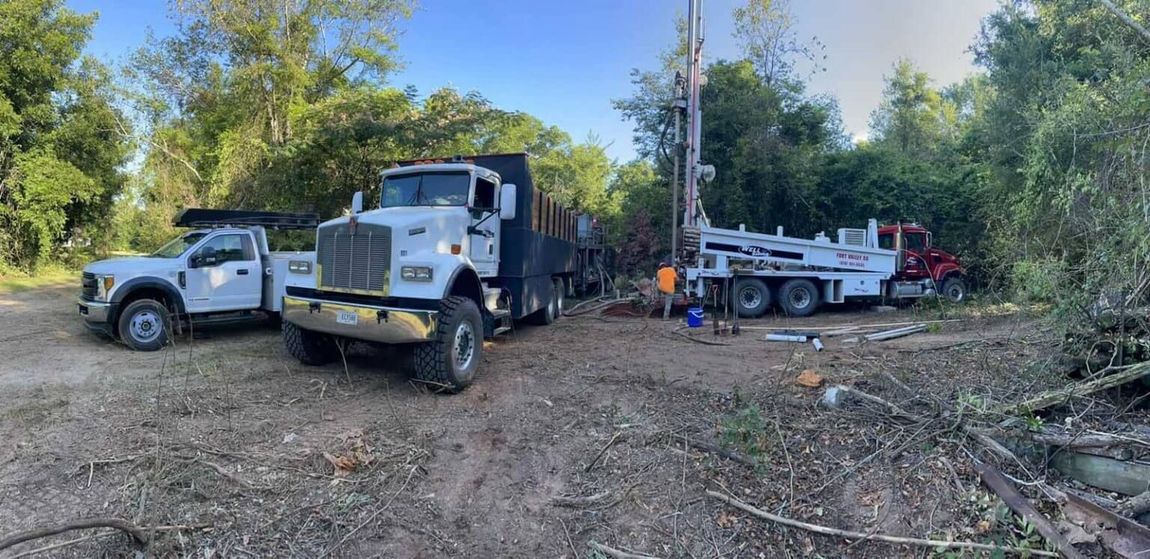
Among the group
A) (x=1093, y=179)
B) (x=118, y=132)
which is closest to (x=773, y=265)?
(x=1093, y=179)

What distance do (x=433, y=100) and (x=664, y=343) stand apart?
10.9 m

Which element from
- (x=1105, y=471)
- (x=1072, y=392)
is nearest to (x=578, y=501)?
(x=1105, y=471)

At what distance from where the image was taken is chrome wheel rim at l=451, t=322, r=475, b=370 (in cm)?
578

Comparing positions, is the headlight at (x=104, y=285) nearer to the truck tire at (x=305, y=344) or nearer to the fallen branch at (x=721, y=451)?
the truck tire at (x=305, y=344)

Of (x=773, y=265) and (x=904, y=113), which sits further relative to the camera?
→ (x=904, y=113)

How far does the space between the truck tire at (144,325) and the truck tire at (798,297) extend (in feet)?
36.1

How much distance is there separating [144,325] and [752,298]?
1070cm

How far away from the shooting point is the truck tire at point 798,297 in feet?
39.9

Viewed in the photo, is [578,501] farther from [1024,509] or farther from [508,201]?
[508,201]

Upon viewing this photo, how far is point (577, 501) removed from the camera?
11.8 feet

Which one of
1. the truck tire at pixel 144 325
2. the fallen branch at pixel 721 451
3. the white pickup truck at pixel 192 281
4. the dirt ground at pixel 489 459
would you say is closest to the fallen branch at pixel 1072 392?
the dirt ground at pixel 489 459

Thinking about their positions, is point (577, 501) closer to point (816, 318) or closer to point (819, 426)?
point (819, 426)

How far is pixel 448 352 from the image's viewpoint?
553 cm

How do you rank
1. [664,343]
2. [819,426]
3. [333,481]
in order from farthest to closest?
[664,343], [819,426], [333,481]
